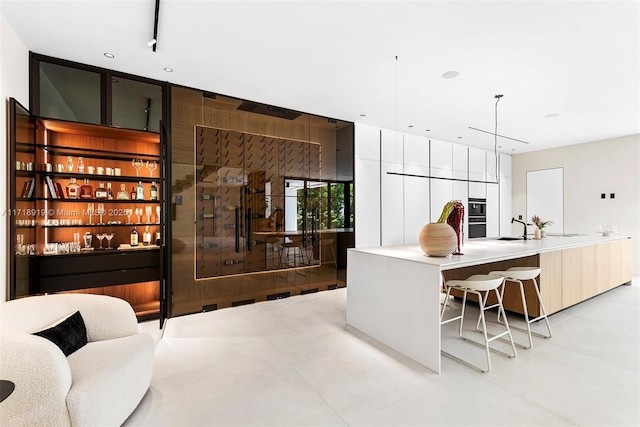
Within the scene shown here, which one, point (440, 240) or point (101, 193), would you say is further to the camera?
point (101, 193)

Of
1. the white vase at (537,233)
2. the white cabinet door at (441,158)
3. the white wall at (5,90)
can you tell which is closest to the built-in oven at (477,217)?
the white cabinet door at (441,158)

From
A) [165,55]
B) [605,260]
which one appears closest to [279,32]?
[165,55]

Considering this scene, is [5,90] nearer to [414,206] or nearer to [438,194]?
[414,206]

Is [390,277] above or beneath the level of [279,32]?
beneath

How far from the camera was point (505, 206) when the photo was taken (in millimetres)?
8148

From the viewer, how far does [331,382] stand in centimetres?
238

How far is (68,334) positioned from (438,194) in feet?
21.1

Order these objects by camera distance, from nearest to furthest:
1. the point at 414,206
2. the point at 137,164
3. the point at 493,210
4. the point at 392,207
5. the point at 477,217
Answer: the point at 137,164, the point at 392,207, the point at 414,206, the point at 477,217, the point at 493,210

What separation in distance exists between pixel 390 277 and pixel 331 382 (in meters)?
1.08

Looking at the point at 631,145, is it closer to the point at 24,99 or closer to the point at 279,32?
the point at 279,32

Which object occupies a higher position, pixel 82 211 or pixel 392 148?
pixel 392 148

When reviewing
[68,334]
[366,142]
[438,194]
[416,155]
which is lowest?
[68,334]

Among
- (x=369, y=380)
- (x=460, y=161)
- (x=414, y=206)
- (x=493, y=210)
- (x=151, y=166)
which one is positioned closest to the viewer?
(x=369, y=380)

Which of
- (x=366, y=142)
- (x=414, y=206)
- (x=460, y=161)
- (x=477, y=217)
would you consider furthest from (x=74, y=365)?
(x=477, y=217)
